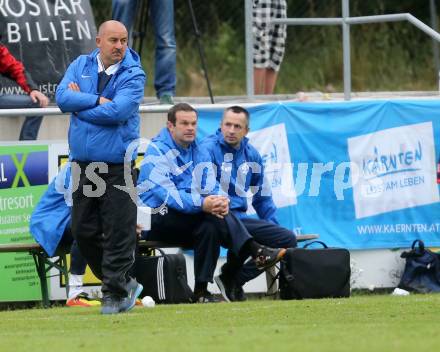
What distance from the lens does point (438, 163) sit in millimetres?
13938

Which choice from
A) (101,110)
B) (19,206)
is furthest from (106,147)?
(19,206)

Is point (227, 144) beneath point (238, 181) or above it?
above

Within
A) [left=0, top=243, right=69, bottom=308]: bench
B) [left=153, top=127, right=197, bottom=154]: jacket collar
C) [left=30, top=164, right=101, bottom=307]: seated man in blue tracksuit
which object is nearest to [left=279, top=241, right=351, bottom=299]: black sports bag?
[left=153, top=127, right=197, bottom=154]: jacket collar

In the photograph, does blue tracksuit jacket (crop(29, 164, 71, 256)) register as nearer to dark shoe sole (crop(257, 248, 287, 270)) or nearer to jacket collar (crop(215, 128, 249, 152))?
jacket collar (crop(215, 128, 249, 152))

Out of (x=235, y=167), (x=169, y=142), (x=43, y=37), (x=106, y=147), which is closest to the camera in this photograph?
(x=106, y=147)

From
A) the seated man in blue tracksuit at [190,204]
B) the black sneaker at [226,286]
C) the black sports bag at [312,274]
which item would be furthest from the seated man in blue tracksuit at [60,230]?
the black sports bag at [312,274]

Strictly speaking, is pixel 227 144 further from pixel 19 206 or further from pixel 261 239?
pixel 19 206

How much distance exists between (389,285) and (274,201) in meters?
1.41

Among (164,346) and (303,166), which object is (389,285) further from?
(164,346)

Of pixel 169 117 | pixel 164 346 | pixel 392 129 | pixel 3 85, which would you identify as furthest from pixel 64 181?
pixel 164 346

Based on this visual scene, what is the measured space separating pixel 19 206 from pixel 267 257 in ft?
8.08

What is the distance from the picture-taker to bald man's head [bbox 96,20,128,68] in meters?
10.4

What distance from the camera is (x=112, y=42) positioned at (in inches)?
411

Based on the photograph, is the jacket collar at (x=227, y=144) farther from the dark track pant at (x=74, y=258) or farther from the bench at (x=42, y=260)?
the bench at (x=42, y=260)
